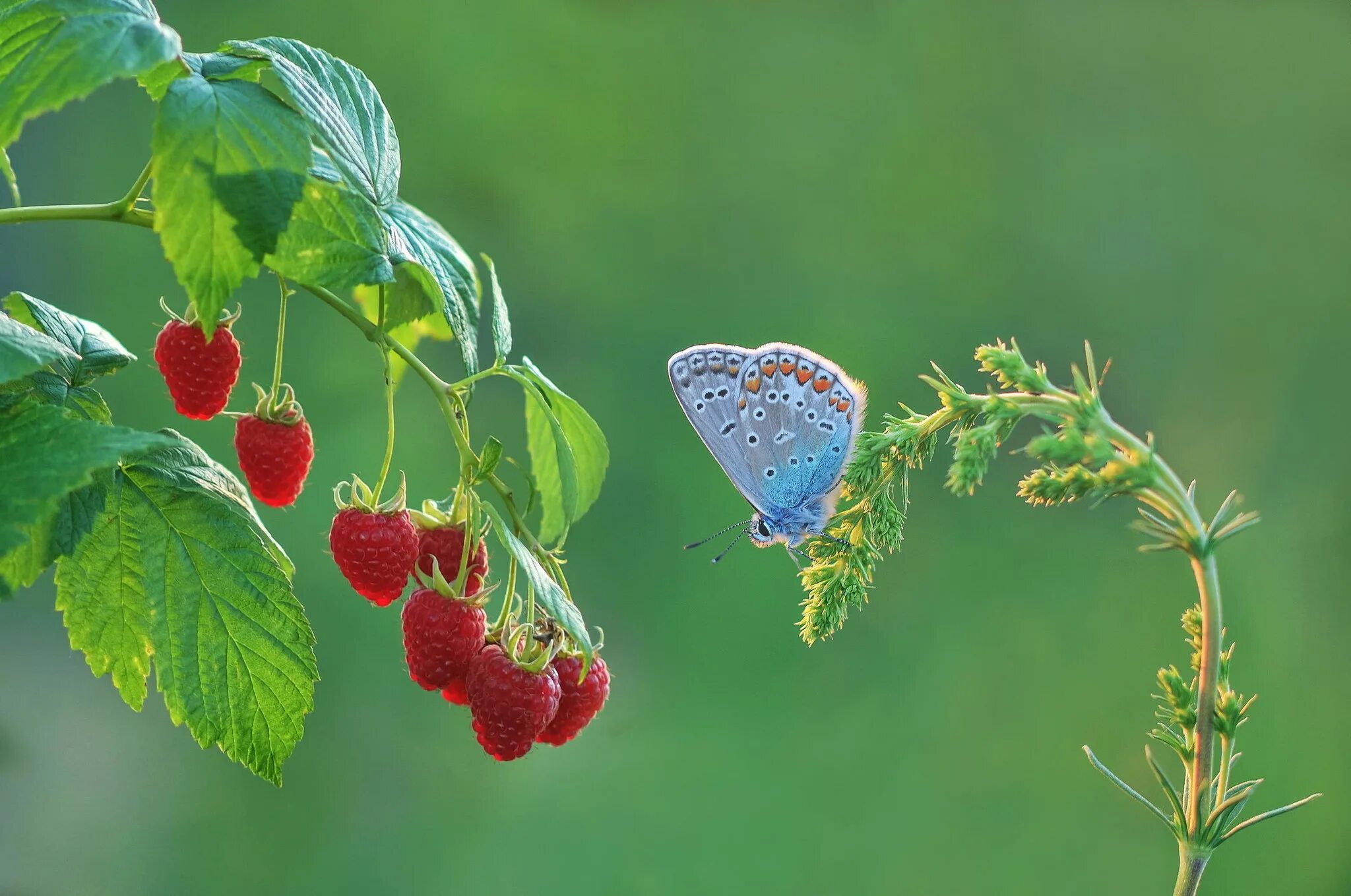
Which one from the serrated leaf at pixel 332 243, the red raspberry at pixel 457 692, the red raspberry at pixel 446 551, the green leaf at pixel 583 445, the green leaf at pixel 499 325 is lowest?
the red raspberry at pixel 457 692

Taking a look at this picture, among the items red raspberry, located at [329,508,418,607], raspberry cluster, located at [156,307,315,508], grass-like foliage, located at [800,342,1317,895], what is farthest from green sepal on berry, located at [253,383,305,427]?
grass-like foliage, located at [800,342,1317,895]

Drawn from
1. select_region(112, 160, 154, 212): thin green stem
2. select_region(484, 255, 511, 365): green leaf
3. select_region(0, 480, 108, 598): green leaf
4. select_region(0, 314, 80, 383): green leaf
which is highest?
select_region(112, 160, 154, 212): thin green stem

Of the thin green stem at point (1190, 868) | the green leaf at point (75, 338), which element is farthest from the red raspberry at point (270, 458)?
the thin green stem at point (1190, 868)

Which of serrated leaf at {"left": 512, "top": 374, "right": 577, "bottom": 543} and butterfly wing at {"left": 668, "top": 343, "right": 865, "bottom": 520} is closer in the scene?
serrated leaf at {"left": 512, "top": 374, "right": 577, "bottom": 543}

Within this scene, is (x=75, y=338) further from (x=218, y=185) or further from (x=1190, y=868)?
(x=1190, y=868)

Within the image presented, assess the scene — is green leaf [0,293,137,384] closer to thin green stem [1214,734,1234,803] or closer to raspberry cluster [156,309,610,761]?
raspberry cluster [156,309,610,761]

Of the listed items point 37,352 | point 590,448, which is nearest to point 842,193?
point 590,448

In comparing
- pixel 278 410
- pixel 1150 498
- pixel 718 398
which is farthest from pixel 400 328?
pixel 1150 498

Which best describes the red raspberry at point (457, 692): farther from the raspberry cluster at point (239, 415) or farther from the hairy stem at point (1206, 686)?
the hairy stem at point (1206, 686)
